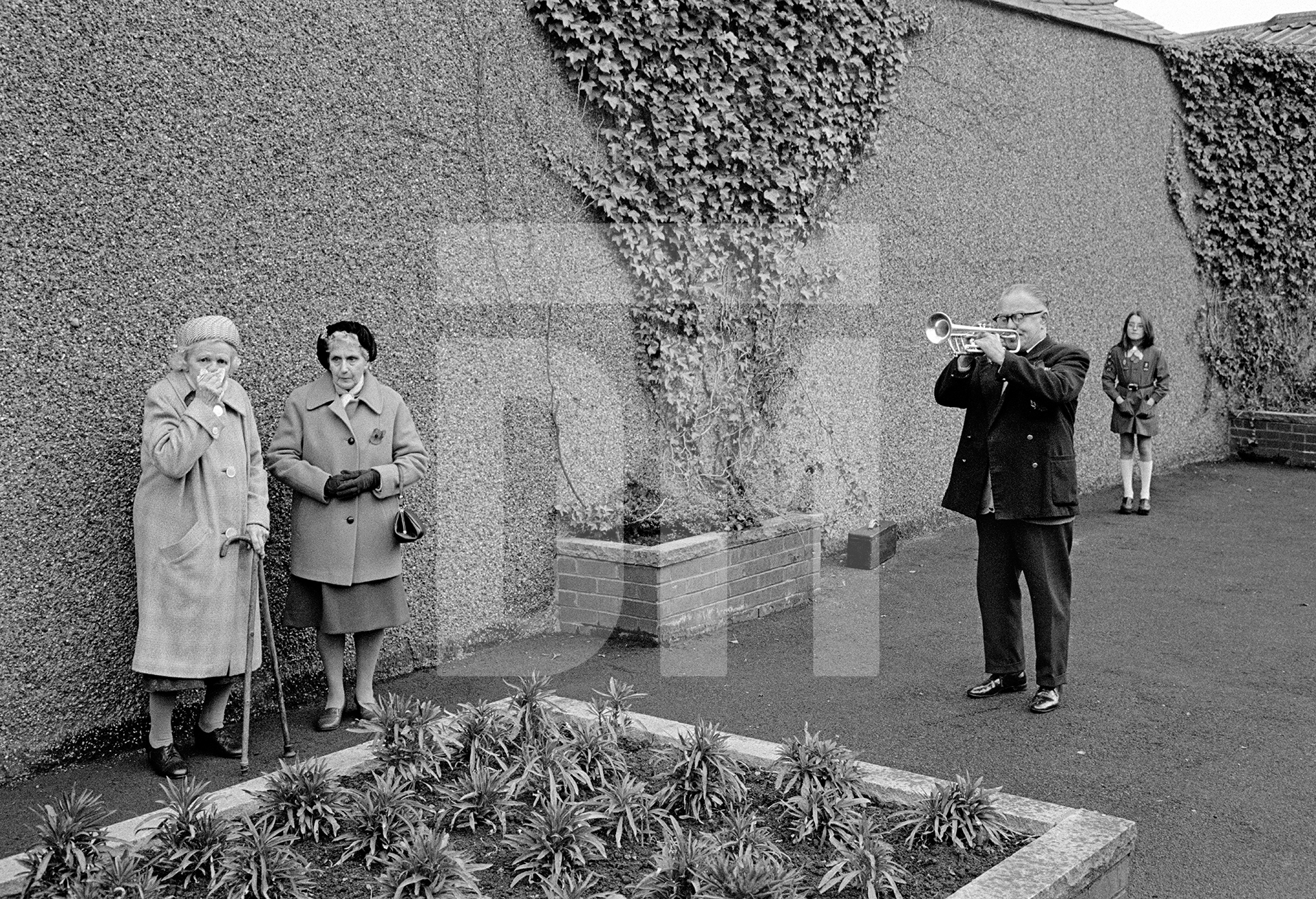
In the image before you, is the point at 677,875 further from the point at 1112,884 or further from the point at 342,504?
the point at 342,504

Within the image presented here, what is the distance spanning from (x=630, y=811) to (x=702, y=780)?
300 millimetres

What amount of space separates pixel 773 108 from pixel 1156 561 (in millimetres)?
4243

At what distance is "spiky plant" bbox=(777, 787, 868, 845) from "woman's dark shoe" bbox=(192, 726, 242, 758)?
245 cm

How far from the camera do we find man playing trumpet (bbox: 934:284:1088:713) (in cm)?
564

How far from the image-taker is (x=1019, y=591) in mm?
5848

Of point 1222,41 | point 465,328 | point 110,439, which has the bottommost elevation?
point 110,439

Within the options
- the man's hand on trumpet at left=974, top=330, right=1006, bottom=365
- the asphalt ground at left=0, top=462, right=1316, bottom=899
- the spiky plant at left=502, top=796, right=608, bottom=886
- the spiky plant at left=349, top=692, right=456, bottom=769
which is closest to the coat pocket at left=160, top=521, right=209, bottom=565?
the asphalt ground at left=0, top=462, right=1316, bottom=899

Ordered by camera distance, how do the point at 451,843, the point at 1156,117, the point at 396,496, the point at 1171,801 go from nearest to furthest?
the point at 451,843 → the point at 1171,801 → the point at 396,496 → the point at 1156,117

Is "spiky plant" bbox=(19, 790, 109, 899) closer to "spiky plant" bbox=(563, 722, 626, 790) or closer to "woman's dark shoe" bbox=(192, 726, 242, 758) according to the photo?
"spiky plant" bbox=(563, 722, 626, 790)

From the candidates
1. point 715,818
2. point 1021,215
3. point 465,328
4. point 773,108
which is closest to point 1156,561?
point 1021,215

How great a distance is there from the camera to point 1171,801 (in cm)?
456

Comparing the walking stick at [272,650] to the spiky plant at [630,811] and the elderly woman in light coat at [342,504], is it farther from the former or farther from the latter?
the spiky plant at [630,811]

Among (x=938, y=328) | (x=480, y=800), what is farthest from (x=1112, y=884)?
(x=938, y=328)

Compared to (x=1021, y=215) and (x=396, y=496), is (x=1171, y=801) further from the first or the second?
(x=1021, y=215)
